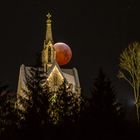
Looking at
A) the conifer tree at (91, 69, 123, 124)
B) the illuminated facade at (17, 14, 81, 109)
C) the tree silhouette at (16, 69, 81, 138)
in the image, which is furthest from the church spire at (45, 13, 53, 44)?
the conifer tree at (91, 69, 123, 124)

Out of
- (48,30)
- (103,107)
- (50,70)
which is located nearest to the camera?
(103,107)

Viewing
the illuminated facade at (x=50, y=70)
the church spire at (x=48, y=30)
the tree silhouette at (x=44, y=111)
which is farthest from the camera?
the church spire at (x=48, y=30)

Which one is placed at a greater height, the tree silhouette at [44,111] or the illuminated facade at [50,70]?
the illuminated facade at [50,70]

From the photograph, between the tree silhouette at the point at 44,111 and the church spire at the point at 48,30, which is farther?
the church spire at the point at 48,30

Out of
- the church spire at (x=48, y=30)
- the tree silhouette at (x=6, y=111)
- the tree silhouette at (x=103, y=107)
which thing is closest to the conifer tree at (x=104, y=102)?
the tree silhouette at (x=103, y=107)

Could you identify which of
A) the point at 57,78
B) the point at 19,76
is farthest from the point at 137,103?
the point at 19,76

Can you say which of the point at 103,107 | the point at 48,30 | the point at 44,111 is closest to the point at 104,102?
the point at 103,107

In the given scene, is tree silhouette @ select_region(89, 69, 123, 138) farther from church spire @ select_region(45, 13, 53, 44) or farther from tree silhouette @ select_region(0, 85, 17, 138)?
church spire @ select_region(45, 13, 53, 44)

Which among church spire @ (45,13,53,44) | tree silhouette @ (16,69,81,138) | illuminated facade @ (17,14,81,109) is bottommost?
tree silhouette @ (16,69,81,138)

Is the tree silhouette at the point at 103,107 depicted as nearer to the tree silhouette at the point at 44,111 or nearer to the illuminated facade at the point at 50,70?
the tree silhouette at the point at 44,111

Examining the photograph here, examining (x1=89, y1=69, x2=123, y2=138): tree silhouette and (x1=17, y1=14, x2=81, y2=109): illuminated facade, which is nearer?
(x1=89, y1=69, x2=123, y2=138): tree silhouette

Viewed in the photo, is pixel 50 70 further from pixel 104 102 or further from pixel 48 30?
pixel 104 102

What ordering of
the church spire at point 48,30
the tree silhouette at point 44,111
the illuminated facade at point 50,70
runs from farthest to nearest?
the church spire at point 48,30 → the illuminated facade at point 50,70 → the tree silhouette at point 44,111

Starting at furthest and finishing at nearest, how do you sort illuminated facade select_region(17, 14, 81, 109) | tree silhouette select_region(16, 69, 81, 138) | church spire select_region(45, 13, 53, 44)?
church spire select_region(45, 13, 53, 44)
illuminated facade select_region(17, 14, 81, 109)
tree silhouette select_region(16, 69, 81, 138)
